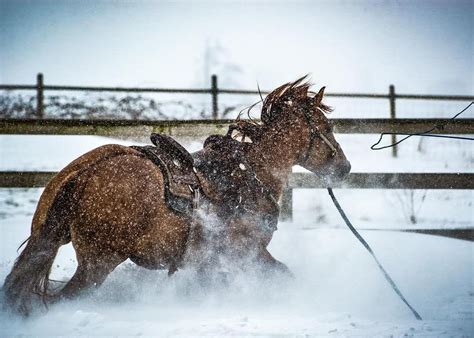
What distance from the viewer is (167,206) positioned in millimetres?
2283

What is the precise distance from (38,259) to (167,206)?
2.44 feet

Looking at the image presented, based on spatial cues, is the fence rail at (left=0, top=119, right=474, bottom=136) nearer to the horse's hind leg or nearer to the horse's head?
the horse's head

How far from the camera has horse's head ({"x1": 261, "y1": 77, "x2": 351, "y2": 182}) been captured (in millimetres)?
2820

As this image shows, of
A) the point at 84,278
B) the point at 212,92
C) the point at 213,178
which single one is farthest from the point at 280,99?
the point at 212,92

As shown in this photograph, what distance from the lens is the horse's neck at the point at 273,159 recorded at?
2688mm

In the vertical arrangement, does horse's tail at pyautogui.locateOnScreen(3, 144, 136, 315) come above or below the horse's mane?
below

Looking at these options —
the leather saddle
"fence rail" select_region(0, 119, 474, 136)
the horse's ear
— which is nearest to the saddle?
the leather saddle

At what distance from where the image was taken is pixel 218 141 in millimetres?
2697

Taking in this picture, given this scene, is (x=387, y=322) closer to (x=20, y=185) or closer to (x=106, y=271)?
(x=106, y=271)

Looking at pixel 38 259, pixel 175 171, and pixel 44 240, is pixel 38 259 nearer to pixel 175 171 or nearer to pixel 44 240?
pixel 44 240

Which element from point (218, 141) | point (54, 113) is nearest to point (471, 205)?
point (218, 141)

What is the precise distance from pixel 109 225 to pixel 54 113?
6813 mm

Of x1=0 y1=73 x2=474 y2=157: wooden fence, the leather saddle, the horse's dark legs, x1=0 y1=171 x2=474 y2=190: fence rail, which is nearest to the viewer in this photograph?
the leather saddle

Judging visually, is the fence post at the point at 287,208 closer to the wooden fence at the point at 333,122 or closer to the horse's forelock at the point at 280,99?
the wooden fence at the point at 333,122
